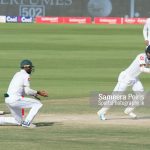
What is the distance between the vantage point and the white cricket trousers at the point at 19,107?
1448cm

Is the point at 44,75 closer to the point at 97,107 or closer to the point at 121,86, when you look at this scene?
the point at 97,107

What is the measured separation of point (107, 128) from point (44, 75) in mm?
12329

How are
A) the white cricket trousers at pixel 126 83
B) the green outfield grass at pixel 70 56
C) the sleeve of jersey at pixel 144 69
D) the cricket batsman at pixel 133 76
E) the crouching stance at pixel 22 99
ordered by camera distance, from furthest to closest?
1. the green outfield grass at pixel 70 56
2. the white cricket trousers at pixel 126 83
3. the cricket batsman at pixel 133 76
4. the sleeve of jersey at pixel 144 69
5. the crouching stance at pixel 22 99

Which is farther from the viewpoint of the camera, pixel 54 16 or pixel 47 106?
pixel 54 16

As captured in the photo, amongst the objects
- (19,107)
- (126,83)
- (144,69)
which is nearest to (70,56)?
(126,83)

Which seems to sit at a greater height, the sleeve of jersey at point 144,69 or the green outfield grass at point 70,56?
the sleeve of jersey at point 144,69

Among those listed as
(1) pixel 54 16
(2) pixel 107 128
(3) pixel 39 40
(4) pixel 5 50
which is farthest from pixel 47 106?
(1) pixel 54 16

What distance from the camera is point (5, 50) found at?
36.0 meters

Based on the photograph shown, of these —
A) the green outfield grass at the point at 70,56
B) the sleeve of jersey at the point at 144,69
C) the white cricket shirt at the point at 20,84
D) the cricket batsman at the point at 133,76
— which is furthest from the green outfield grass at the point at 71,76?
the sleeve of jersey at the point at 144,69

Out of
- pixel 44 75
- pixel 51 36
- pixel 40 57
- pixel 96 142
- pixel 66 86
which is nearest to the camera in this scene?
pixel 96 142

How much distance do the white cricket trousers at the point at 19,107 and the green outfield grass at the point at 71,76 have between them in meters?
0.21

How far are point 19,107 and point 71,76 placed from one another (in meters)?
11.6

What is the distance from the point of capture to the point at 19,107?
1468 cm

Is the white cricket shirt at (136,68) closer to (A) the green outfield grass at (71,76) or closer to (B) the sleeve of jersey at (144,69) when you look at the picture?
(B) the sleeve of jersey at (144,69)
